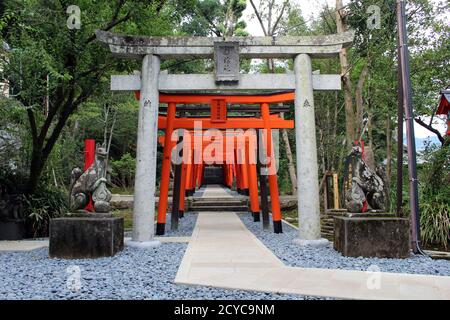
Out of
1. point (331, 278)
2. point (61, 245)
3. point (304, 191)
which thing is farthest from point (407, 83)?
point (61, 245)

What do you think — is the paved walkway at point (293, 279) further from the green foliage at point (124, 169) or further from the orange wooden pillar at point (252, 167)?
the green foliage at point (124, 169)

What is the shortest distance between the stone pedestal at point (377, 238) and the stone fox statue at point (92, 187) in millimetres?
4439

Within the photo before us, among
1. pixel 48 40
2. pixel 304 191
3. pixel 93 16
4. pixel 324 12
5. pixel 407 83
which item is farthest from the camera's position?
pixel 324 12

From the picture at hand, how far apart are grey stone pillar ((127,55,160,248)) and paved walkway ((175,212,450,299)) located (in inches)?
54.2

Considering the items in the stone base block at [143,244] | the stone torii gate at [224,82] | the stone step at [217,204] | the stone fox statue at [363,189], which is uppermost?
the stone torii gate at [224,82]

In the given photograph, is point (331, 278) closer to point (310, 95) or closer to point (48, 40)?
point (310, 95)

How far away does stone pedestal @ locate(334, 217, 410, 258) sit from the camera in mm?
6250

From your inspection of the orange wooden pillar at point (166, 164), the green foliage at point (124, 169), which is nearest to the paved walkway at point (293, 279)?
the orange wooden pillar at point (166, 164)

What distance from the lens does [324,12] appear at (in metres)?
16.5

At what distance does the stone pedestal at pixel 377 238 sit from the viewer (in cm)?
625

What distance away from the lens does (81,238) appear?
6348 mm

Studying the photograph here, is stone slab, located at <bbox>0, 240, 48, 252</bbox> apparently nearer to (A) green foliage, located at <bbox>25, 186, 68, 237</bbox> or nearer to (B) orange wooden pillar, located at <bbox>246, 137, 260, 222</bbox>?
(A) green foliage, located at <bbox>25, 186, 68, 237</bbox>

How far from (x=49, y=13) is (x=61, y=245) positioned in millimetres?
5417

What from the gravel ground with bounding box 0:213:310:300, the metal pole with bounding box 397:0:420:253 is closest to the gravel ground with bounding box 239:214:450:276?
the metal pole with bounding box 397:0:420:253
